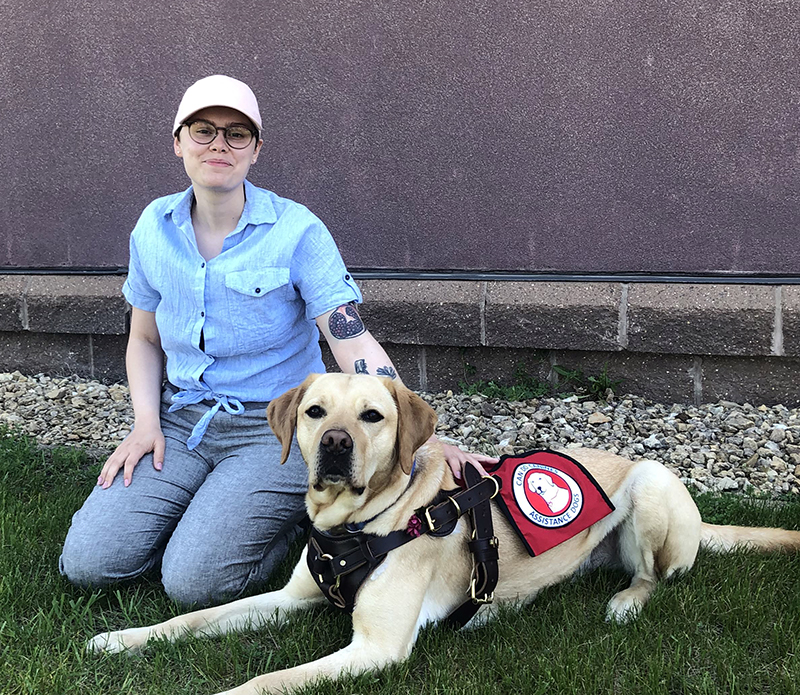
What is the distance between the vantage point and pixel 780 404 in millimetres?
5141

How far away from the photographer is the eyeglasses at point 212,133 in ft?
10.3

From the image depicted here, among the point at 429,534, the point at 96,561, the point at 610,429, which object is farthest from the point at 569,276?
the point at 96,561

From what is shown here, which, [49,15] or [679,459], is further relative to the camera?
[49,15]

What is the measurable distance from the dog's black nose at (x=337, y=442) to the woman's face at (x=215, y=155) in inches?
49.8

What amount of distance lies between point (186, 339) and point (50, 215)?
370cm

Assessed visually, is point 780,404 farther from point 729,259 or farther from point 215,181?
point 215,181

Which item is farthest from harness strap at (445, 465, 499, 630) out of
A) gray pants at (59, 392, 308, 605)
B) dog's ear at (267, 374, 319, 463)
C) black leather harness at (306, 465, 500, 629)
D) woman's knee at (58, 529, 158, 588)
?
woman's knee at (58, 529, 158, 588)

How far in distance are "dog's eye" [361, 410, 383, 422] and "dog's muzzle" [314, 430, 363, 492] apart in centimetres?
15

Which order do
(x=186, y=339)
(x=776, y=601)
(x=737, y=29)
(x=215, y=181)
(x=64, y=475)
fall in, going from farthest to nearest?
1. (x=737, y=29)
2. (x=64, y=475)
3. (x=186, y=339)
4. (x=215, y=181)
5. (x=776, y=601)

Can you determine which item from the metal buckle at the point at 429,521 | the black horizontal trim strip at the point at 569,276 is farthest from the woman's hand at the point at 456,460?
the black horizontal trim strip at the point at 569,276

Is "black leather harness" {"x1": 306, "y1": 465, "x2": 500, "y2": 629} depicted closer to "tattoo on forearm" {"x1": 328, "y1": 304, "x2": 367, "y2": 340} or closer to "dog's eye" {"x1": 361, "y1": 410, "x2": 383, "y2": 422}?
"dog's eye" {"x1": 361, "y1": 410, "x2": 383, "y2": 422}

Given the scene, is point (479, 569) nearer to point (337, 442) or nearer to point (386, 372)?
point (337, 442)

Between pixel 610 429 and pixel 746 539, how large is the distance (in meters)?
1.65

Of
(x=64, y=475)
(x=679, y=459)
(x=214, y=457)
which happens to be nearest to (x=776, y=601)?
(x=679, y=459)
